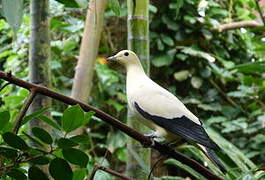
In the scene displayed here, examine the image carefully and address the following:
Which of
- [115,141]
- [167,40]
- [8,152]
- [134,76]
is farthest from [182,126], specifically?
[167,40]

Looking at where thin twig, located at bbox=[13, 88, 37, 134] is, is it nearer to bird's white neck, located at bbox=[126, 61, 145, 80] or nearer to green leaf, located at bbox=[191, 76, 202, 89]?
bird's white neck, located at bbox=[126, 61, 145, 80]

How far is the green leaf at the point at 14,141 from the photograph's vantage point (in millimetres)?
411

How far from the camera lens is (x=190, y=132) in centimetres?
75

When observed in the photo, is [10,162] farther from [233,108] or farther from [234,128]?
[233,108]

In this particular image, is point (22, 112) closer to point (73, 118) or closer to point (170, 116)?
point (73, 118)

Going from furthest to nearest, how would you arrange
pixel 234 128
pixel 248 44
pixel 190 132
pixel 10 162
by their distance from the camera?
pixel 248 44 < pixel 234 128 < pixel 190 132 < pixel 10 162

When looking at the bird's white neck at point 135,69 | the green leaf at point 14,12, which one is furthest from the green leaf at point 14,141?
the bird's white neck at point 135,69

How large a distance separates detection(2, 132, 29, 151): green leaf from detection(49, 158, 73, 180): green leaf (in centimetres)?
3

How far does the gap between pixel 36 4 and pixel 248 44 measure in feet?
6.02

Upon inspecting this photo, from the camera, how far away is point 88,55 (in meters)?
1.15

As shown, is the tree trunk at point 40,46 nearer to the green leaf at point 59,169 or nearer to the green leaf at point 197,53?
the green leaf at point 59,169

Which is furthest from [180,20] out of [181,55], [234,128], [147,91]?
[147,91]

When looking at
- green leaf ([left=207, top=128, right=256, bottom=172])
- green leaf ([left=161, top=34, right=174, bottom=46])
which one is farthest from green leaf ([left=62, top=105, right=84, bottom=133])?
green leaf ([left=161, top=34, right=174, bottom=46])

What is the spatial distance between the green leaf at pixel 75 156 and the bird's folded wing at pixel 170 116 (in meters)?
0.33
